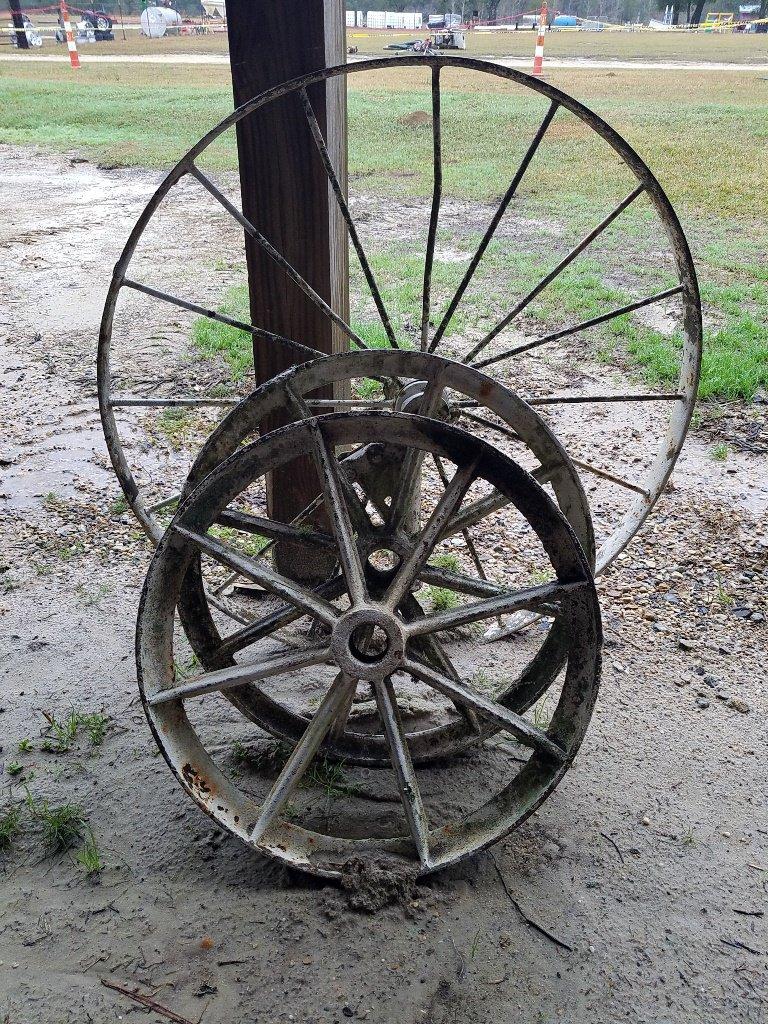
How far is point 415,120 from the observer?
10.7 m

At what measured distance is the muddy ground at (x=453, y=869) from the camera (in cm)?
186

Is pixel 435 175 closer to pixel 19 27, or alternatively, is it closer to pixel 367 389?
pixel 367 389

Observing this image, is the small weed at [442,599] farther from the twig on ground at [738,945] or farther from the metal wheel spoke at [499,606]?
the twig on ground at [738,945]

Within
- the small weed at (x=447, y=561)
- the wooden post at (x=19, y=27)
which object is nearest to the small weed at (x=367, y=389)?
the small weed at (x=447, y=561)

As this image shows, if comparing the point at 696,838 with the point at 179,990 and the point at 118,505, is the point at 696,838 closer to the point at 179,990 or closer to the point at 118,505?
the point at 179,990

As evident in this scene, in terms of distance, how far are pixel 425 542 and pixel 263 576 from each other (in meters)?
0.38

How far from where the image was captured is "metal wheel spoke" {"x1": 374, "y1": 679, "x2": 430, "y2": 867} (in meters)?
1.92

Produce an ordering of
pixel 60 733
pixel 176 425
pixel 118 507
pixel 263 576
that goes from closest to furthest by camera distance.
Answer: pixel 263 576 < pixel 60 733 < pixel 118 507 < pixel 176 425

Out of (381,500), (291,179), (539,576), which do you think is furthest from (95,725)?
(291,179)

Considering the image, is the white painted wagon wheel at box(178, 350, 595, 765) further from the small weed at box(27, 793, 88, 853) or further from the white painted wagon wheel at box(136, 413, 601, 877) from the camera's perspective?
the small weed at box(27, 793, 88, 853)

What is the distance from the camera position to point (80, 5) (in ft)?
105

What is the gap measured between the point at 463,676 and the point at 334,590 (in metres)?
0.74

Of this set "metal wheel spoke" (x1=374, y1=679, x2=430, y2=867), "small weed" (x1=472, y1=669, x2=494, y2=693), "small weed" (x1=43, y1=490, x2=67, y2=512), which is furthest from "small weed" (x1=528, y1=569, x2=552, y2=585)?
"small weed" (x1=43, y1=490, x2=67, y2=512)

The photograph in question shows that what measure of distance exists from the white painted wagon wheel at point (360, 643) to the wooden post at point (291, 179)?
3.48 feet
